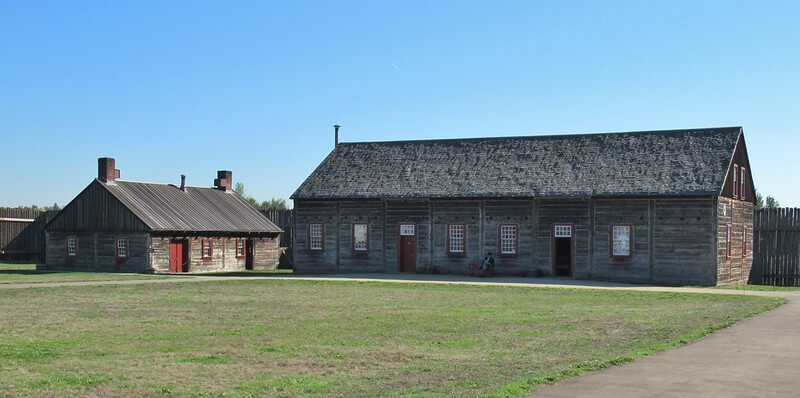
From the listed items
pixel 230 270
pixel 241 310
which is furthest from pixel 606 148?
pixel 241 310

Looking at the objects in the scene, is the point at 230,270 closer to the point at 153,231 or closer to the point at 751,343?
the point at 153,231

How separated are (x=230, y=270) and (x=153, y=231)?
23.9 feet

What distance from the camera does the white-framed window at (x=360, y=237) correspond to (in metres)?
48.0

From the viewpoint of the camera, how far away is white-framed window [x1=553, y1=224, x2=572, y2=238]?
1713 inches

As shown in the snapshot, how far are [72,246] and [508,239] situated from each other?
24591mm

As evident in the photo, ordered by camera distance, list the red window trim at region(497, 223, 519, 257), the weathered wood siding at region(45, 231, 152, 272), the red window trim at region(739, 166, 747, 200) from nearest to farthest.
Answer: the red window trim at region(497, 223, 519, 257) < the red window trim at region(739, 166, 747, 200) < the weathered wood siding at region(45, 231, 152, 272)

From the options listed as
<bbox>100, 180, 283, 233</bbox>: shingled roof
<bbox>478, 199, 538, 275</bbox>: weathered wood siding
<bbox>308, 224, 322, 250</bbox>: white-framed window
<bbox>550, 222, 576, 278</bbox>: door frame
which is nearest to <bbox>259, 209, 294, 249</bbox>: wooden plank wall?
<bbox>100, 180, 283, 233</bbox>: shingled roof

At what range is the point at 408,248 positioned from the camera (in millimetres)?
47125

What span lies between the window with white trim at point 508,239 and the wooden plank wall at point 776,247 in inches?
462

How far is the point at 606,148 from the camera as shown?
46.2m

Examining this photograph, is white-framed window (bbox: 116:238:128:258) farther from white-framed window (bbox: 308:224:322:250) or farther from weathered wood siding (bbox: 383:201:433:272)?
weathered wood siding (bbox: 383:201:433:272)

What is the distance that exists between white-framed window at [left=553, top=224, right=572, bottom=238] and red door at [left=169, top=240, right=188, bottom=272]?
Result: 20782 millimetres

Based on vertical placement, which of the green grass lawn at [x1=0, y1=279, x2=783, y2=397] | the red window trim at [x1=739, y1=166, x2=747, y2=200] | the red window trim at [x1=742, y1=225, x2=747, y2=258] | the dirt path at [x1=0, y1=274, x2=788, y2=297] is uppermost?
the red window trim at [x1=739, y1=166, x2=747, y2=200]

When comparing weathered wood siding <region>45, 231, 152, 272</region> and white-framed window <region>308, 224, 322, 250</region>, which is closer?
white-framed window <region>308, 224, 322, 250</region>
